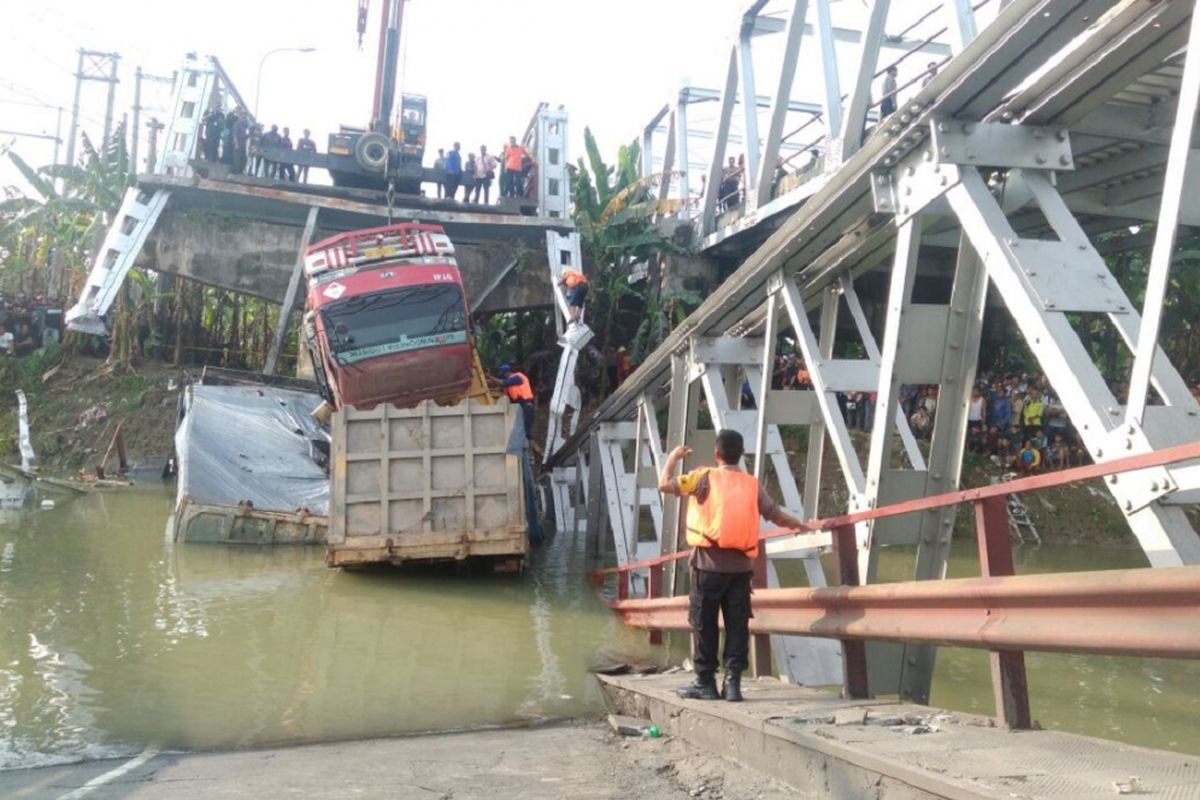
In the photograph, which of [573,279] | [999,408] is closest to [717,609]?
[573,279]

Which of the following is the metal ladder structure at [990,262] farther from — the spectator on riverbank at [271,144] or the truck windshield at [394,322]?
the spectator on riverbank at [271,144]

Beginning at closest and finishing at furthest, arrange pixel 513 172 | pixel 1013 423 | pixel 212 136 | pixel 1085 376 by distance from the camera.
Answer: pixel 1085 376 → pixel 1013 423 → pixel 212 136 → pixel 513 172

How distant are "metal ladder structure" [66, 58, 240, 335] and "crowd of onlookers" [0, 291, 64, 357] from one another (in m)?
6.88

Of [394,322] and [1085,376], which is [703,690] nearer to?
[1085,376]

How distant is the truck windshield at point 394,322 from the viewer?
44.7ft

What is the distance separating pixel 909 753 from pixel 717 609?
1912 millimetres

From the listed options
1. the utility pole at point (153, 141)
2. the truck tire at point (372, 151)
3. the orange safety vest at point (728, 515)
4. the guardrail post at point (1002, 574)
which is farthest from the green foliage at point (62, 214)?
the guardrail post at point (1002, 574)

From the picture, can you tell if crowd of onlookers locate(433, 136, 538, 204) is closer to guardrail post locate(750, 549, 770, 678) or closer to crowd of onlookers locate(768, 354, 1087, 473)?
crowd of onlookers locate(768, 354, 1087, 473)

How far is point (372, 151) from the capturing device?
2058cm

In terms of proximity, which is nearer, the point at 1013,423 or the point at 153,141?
the point at 1013,423

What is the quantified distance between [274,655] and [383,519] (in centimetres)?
331

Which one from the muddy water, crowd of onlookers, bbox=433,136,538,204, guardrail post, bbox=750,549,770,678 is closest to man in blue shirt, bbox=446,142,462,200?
crowd of onlookers, bbox=433,136,538,204

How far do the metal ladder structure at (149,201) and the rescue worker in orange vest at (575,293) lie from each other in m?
7.70

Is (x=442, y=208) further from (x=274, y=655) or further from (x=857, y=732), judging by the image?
(x=857, y=732)
